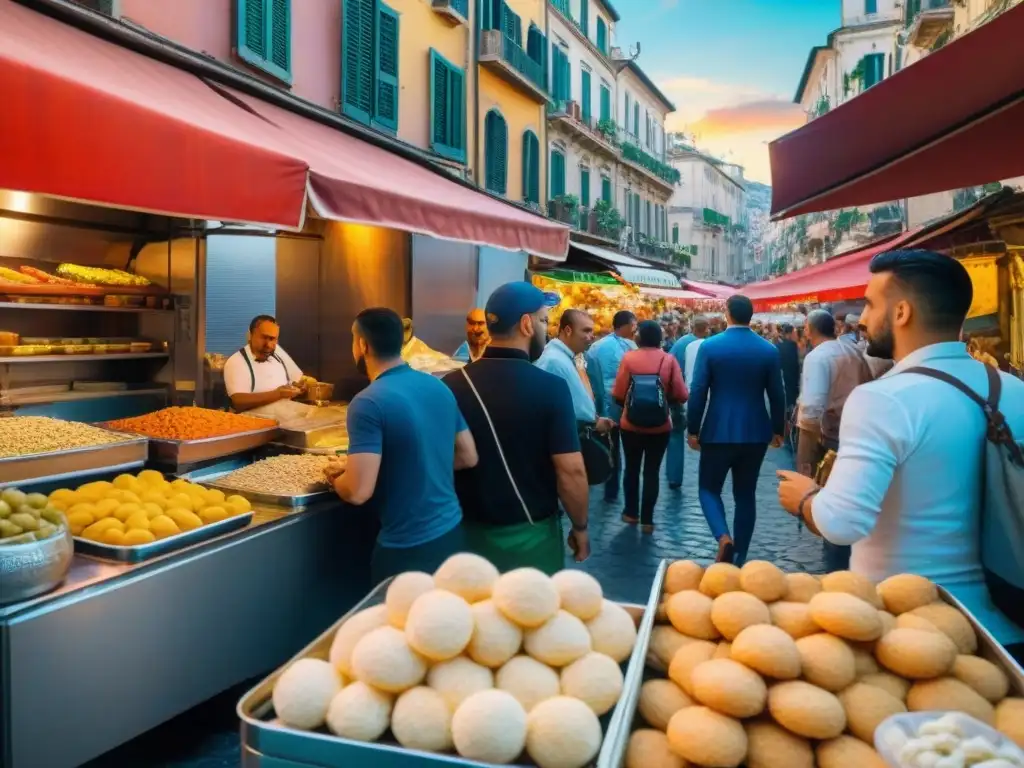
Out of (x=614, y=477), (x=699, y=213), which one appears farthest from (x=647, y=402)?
(x=699, y=213)

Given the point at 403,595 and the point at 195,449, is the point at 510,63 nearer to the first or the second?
the point at 195,449

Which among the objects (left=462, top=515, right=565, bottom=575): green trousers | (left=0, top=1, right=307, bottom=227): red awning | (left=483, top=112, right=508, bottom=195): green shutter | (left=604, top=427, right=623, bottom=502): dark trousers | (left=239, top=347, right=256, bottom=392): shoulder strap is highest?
(left=483, top=112, right=508, bottom=195): green shutter

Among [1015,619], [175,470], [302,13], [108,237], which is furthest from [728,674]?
[302,13]

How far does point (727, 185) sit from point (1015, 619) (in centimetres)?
7096

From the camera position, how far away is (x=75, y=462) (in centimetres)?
411

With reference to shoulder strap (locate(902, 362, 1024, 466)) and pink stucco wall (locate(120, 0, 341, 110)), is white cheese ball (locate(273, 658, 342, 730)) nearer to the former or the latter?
shoulder strap (locate(902, 362, 1024, 466))

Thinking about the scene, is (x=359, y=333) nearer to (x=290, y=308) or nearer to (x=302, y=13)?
(x=290, y=308)

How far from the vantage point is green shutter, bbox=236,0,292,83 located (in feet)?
25.6

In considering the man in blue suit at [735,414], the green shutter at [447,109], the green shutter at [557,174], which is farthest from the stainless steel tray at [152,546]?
the green shutter at [557,174]

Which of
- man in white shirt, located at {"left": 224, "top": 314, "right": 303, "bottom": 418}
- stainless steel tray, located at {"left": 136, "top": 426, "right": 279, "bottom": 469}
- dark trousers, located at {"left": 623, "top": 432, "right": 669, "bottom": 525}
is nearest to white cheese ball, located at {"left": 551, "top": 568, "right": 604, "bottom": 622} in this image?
stainless steel tray, located at {"left": 136, "top": 426, "right": 279, "bottom": 469}

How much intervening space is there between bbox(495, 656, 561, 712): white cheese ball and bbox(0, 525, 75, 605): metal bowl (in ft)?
6.26

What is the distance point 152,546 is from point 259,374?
319 cm

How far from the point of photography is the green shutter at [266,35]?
781cm

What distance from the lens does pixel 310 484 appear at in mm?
4355
